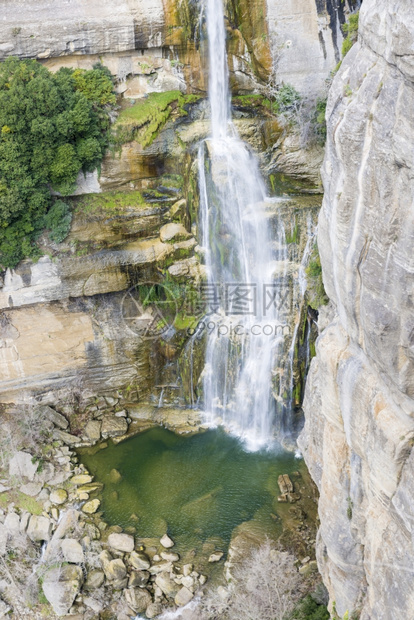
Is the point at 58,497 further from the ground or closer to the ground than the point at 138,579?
further from the ground

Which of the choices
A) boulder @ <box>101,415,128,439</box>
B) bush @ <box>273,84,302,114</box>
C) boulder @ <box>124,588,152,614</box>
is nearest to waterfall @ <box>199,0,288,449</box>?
bush @ <box>273,84,302,114</box>

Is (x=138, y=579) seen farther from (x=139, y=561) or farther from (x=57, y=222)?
(x=57, y=222)

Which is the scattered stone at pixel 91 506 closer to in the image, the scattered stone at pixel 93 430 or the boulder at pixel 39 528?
the boulder at pixel 39 528

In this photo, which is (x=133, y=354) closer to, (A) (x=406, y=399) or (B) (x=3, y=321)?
(B) (x=3, y=321)

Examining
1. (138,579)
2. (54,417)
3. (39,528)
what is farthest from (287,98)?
(39,528)

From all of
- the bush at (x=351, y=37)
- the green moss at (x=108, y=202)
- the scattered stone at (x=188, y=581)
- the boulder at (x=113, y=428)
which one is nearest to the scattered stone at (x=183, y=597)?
the scattered stone at (x=188, y=581)

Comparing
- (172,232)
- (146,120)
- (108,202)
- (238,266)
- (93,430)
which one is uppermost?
(146,120)

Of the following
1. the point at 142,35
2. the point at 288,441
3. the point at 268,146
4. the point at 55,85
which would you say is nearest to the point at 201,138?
the point at 268,146
